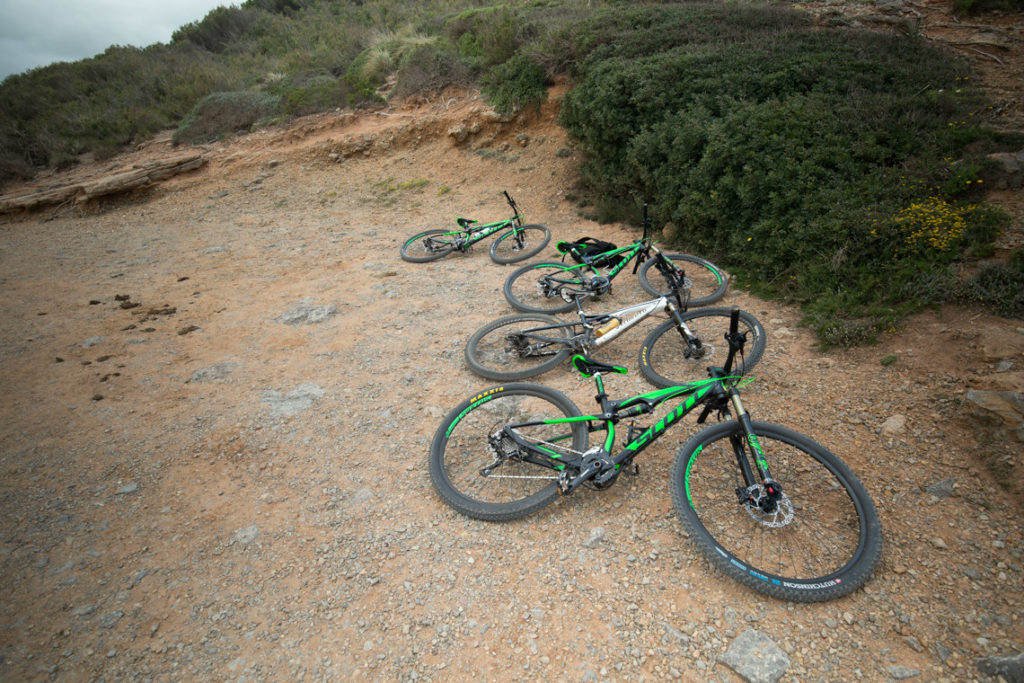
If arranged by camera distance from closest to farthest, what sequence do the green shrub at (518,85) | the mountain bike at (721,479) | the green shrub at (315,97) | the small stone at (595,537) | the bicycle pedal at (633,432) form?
the mountain bike at (721,479), the small stone at (595,537), the bicycle pedal at (633,432), the green shrub at (518,85), the green shrub at (315,97)

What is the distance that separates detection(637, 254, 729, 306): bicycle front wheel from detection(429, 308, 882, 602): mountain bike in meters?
2.41

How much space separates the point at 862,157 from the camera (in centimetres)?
540

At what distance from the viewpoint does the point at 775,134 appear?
19.0 ft

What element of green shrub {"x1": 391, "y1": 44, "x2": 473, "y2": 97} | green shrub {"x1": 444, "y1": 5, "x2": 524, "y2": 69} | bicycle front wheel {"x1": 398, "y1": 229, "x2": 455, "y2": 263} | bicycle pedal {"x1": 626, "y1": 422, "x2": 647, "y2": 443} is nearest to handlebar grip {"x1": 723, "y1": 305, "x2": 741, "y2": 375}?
bicycle pedal {"x1": 626, "y1": 422, "x2": 647, "y2": 443}

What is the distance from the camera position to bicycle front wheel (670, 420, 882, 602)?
2467mm

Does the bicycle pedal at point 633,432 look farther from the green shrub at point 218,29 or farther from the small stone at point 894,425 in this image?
the green shrub at point 218,29

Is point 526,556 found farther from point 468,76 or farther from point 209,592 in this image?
point 468,76

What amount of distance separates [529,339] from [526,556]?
229 cm

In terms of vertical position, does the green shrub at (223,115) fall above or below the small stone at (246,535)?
above

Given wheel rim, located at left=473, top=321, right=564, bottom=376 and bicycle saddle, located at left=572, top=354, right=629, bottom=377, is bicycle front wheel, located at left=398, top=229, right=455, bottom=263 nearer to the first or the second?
wheel rim, located at left=473, top=321, right=564, bottom=376

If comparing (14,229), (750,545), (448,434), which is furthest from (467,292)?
(14,229)

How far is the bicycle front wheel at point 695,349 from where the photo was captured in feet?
13.8

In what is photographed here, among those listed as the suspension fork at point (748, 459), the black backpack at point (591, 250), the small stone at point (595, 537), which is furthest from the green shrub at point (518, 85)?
the small stone at point (595, 537)

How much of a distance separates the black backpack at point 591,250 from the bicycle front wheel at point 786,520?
9.90 feet
